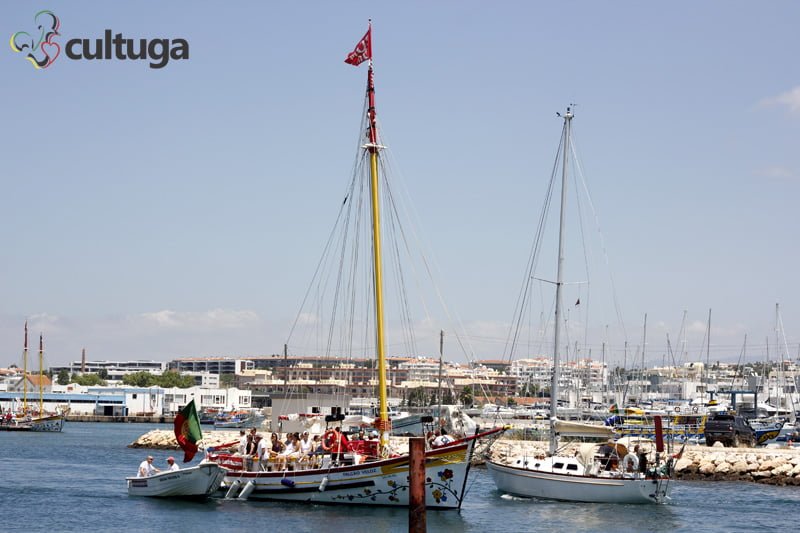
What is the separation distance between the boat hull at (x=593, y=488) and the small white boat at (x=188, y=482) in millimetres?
13478

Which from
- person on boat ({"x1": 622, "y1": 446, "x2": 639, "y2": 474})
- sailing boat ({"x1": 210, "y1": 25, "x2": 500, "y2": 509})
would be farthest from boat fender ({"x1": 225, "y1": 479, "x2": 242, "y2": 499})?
person on boat ({"x1": 622, "y1": 446, "x2": 639, "y2": 474})

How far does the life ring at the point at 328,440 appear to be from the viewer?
1698 inches

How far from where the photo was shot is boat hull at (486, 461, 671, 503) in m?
45.5

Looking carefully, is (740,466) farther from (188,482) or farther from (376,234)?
(188,482)

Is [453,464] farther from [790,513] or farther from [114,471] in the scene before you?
[114,471]

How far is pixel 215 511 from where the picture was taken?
42312mm

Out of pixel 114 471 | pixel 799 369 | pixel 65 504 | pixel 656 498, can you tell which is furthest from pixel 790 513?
pixel 799 369

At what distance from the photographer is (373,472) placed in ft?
136

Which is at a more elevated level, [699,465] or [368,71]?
[368,71]

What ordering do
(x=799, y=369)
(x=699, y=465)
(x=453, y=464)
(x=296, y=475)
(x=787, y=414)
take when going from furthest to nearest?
(x=799, y=369) < (x=787, y=414) < (x=699, y=465) < (x=296, y=475) < (x=453, y=464)

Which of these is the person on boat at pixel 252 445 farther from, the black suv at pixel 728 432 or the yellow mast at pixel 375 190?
the black suv at pixel 728 432

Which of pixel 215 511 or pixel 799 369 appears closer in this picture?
pixel 215 511

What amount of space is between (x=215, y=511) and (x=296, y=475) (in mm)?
3459

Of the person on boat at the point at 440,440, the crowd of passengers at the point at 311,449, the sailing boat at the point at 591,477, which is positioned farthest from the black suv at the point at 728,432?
the person on boat at the point at 440,440
